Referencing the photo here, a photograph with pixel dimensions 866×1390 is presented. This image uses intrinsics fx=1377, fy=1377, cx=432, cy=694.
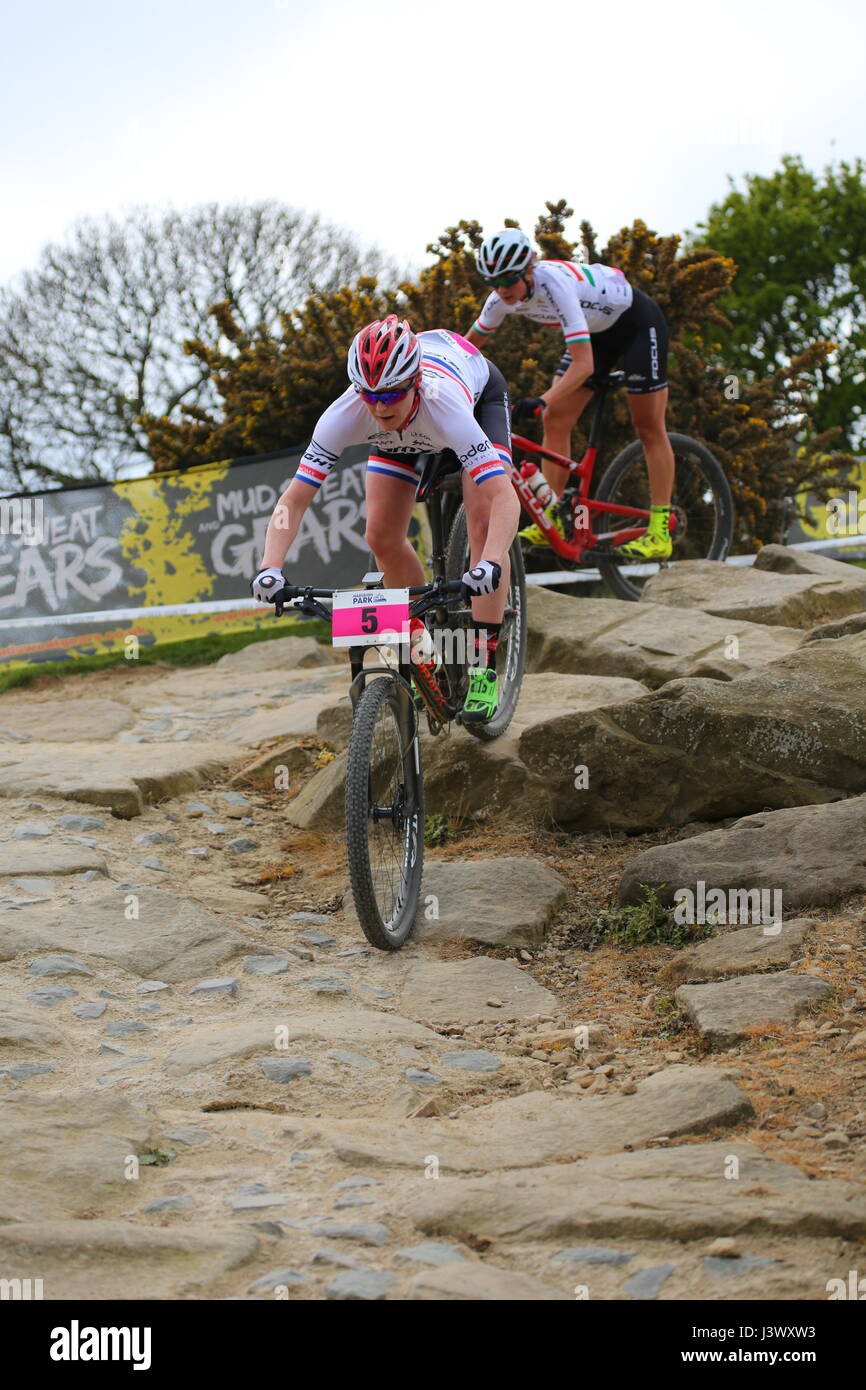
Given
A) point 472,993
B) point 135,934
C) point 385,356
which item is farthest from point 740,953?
point 385,356

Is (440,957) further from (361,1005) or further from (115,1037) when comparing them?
(115,1037)

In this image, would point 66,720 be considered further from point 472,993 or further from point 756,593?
point 472,993

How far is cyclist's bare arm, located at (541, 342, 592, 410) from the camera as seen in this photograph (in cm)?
818

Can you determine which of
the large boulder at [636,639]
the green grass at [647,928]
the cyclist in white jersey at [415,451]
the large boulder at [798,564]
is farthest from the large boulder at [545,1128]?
the large boulder at [798,564]

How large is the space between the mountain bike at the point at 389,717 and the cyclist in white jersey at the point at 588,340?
7.59 feet

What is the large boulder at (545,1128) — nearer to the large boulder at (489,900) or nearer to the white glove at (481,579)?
the large boulder at (489,900)

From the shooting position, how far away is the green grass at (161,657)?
11.1 metres

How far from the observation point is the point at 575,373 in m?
8.29

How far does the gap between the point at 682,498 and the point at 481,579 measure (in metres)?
5.78

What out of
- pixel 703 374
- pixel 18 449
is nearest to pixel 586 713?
pixel 703 374

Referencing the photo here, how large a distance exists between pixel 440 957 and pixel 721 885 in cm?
108

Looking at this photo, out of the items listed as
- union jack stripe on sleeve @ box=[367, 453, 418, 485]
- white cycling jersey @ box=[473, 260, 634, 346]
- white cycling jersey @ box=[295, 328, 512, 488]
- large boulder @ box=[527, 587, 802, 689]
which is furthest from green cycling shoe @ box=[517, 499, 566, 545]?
white cycling jersey @ box=[295, 328, 512, 488]

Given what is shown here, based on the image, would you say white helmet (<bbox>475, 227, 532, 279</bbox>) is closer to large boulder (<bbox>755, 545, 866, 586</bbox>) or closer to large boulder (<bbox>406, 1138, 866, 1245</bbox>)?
large boulder (<bbox>755, 545, 866, 586</bbox>)

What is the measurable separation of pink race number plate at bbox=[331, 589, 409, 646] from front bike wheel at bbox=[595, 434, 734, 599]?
456 cm
